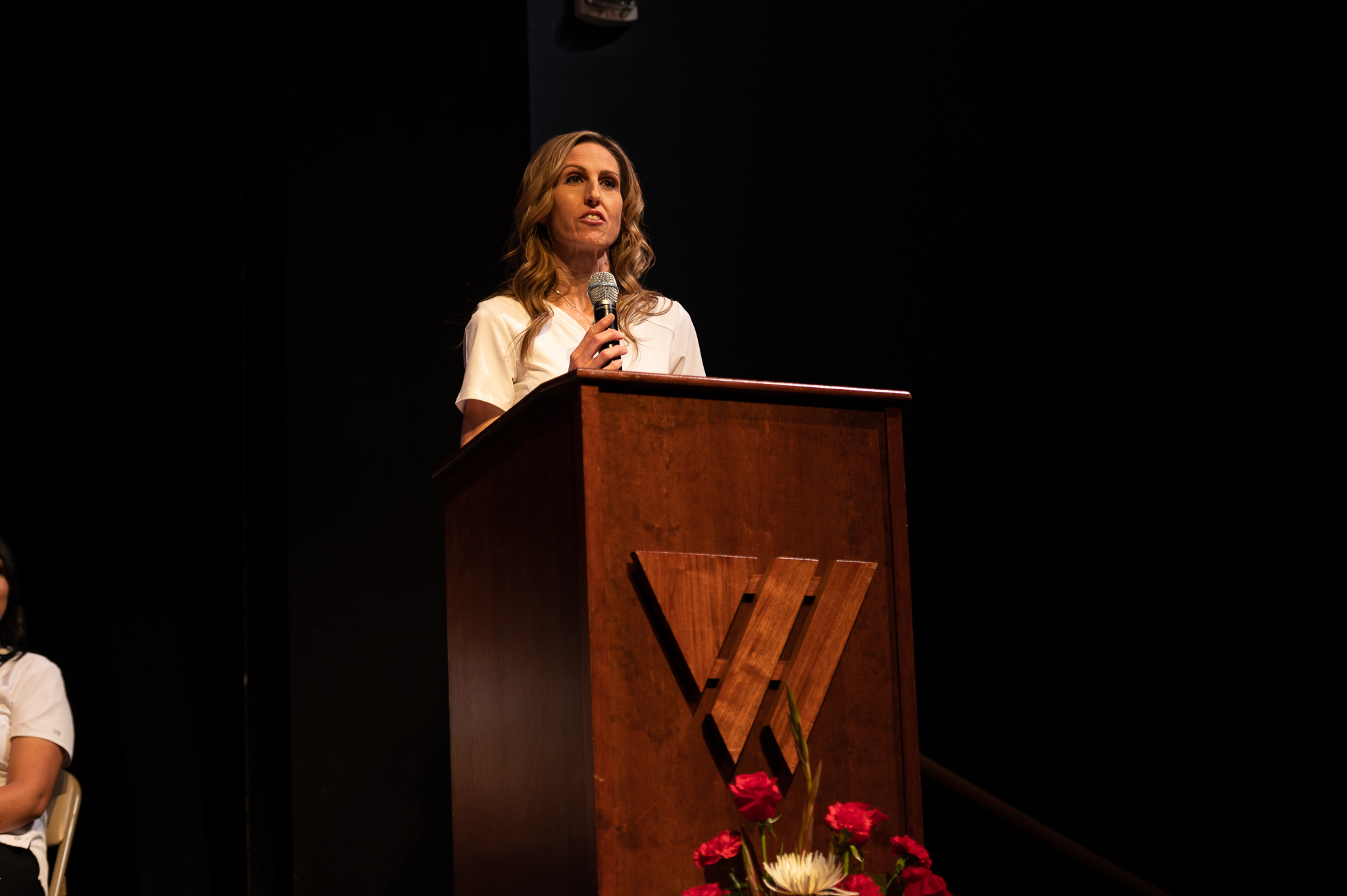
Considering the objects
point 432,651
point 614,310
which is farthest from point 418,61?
point 614,310

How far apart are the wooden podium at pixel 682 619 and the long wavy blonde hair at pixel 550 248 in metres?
0.61

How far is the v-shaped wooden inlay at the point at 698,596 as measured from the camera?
4.37 feet

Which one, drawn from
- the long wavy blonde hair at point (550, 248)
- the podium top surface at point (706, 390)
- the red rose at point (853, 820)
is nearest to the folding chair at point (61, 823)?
the long wavy blonde hair at point (550, 248)

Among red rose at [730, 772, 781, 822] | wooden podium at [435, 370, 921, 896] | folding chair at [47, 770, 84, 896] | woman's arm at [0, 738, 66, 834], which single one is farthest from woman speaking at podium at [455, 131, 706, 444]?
folding chair at [47, 770, 84, 896]

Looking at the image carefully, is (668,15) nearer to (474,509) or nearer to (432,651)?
(432,651)

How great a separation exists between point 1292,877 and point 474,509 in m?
1.82

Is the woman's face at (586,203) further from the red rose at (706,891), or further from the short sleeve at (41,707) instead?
the short sleeve at (41,707)

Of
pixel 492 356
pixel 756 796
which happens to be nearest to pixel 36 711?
pixel 492 356

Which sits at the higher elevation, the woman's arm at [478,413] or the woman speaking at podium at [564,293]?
the woman speaking at podium at [564,293]

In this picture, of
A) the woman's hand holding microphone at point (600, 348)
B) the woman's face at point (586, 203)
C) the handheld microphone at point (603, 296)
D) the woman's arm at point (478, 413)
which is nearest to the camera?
the woman's hand holding microphone at point (600, 348)

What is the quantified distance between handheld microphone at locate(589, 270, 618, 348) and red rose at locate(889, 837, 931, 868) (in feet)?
2.55

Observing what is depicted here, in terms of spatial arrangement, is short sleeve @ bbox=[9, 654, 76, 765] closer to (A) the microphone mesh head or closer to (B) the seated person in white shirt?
(B) the seated person in white shirt

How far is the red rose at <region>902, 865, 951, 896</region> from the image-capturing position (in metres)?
1.31

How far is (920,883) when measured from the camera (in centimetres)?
132
